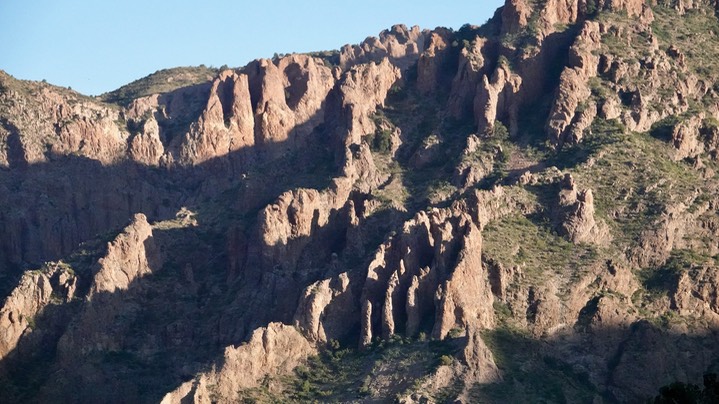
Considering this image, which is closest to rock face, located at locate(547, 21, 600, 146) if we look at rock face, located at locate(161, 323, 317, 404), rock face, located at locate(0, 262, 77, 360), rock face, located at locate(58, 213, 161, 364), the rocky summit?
the rocky summit

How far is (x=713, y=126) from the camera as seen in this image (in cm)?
19825

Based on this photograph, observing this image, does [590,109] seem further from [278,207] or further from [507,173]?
[278,207]

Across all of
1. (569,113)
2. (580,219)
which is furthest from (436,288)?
(569,113)

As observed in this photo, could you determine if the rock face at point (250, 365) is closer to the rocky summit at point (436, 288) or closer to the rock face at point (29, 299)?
the rocky summit at point (436, 288)

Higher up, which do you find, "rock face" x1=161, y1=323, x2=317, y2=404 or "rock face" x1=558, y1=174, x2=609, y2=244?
"rock face" x1=558, y1=174, x2=609, y2=244

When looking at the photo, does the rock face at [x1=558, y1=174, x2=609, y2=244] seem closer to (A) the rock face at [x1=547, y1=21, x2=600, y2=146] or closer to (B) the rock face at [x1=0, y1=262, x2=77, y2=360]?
(A) the rock face at [x1=547, y1=21, x2=600, y2=146]

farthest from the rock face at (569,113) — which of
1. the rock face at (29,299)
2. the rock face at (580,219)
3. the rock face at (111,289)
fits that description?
the rock face at (29,299)

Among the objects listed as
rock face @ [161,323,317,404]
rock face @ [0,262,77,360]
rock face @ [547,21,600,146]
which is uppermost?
rock face @ [547,21,600,146]

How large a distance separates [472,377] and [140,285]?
38.6 metres

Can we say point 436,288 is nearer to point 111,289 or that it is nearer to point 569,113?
point 569,113

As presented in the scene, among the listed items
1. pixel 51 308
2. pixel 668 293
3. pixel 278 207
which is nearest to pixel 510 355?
pixel 668 293

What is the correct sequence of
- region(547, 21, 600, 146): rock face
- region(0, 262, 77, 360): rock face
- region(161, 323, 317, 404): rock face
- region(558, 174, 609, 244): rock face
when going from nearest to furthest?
region(161, 323, 317, 404): rock face, region(558, 174, 609, 244): rock face, region(0, 262, 77, 360): rock face, region(547, 21, 600, 146): rock face

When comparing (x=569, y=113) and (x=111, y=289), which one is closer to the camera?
(x=111, y=289)

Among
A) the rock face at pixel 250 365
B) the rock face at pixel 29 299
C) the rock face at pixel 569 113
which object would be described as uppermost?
the rock face at pixel 569 113
